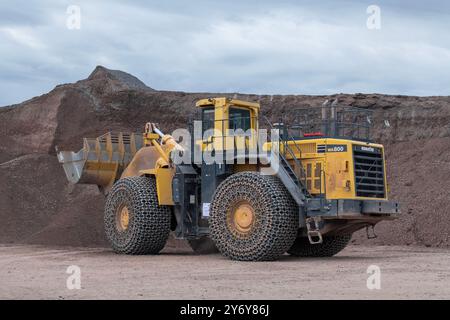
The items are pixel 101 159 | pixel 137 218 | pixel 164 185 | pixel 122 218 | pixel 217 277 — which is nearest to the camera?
pixel 217 277

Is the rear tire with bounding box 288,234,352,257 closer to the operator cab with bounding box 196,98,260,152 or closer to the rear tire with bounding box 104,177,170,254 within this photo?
the operator cab with bounding box 196,98,260,152

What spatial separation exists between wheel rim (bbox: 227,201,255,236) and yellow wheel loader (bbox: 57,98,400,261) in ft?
0.08

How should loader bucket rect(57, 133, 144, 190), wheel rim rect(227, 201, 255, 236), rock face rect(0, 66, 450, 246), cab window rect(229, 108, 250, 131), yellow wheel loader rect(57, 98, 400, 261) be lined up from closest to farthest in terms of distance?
yellow wheel loader rect(57, 98, 400, 261) → wheel rim rect(227, 201, 255, 236) → cab window rect(229, 108, 250, 131) → loader bucket rect(57, 133, 144, 190) → rock face rect(0, 66, 450, 246)

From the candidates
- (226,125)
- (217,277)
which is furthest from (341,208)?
(217,277)

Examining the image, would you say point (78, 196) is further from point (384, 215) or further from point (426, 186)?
point (384, 215)

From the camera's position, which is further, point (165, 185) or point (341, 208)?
point (165, 185)

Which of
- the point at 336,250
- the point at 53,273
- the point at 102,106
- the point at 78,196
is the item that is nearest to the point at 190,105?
the point at 102,106

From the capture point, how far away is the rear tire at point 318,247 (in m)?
20.3

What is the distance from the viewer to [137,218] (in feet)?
67.8

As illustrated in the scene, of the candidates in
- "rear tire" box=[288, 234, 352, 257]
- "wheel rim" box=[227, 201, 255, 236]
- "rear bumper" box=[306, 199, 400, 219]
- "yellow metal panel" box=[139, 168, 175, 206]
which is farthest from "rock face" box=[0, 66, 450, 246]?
"wheel rim" box=[227, 201, 255, 236]

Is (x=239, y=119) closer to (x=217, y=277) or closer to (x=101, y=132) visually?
(x=217, y=277)

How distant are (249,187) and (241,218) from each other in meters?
0.72

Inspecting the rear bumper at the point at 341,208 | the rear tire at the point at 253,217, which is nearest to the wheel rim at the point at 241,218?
the rear tire at the point at 253,217

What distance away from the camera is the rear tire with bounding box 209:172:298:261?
57.8 feet
